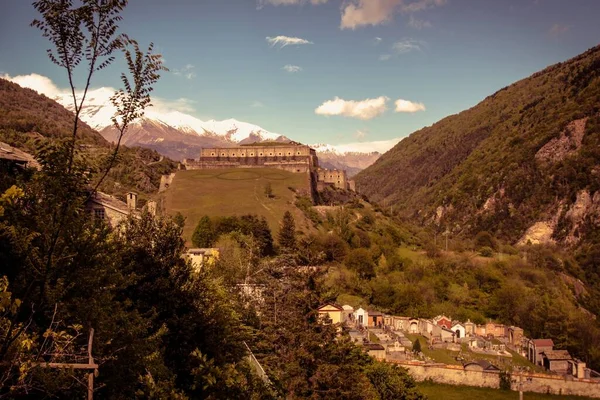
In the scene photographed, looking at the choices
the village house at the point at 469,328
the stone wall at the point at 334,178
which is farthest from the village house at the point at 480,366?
the stone wall at the point at 334,178

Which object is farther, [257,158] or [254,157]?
[254,157]

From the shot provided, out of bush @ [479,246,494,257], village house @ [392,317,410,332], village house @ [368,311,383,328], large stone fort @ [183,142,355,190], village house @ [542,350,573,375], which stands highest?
large stone fort @ [183,142,355,190]

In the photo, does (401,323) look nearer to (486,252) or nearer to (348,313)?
(348,313)

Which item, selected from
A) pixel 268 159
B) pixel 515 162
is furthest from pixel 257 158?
pixel 515 162

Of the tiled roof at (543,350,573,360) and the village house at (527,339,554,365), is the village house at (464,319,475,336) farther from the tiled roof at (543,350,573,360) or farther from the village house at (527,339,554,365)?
the tiled roof at (543,350,573,360)

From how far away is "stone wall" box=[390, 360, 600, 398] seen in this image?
31.1 meters

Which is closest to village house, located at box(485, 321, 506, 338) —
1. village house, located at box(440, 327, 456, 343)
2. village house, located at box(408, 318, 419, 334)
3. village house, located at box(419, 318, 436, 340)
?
village house, located at box(440, 327, 456, 343)

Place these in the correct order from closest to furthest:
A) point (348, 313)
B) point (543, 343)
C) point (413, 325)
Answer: point (543, 343), point (348, 313), point (413, 325)

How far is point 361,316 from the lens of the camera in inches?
1475

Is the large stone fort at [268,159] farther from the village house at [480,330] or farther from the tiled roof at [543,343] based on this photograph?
the tiled roof at [543,343]

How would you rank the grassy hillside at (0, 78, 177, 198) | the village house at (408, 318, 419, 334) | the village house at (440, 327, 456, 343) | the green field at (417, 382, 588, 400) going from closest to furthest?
the green field at (417, 382, 588, 400)
the village house at (440, 327, 456, 343)
the village house at (408, 318, 419, 334)
the grassy hillside at (0, 78, 177, 198)

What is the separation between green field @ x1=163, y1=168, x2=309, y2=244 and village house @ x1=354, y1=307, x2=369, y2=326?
13.2 metres

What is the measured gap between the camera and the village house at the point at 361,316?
1459 inches

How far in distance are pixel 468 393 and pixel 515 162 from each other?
289ft
